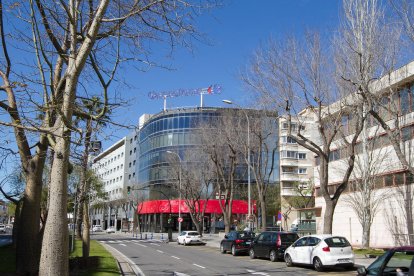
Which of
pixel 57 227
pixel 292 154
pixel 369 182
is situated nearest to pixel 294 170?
pixel 292 154

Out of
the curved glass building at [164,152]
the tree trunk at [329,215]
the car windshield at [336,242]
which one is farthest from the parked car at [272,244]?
the curved glass building at [164,152]

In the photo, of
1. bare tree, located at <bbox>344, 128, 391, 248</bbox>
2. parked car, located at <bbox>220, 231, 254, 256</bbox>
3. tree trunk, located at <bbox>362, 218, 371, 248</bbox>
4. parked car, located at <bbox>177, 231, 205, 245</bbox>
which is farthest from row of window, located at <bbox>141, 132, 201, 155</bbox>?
tree trunk, located at <bbox>362, 218, 371, 248</bbox>

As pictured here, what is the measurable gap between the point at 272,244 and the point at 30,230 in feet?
46.6

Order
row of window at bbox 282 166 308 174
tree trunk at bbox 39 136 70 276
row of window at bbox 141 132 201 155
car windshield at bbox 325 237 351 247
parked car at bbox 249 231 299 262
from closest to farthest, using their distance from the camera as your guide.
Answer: tree trunk at bbox 39 136 70 276, car windshield at bbox 325 237 351 247, parked car at bbox 249 231 299 262, row of window at bbox 141 132 201 155, row of window at bbox 282 166 308 174

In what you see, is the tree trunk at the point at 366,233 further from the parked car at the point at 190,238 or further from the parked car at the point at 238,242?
the parked car at the point at 190,238

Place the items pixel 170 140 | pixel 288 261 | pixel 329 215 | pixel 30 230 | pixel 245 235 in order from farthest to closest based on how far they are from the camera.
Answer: pixel 170 140 < pixel 245 235 < pixel 329 215 < pixel 288 261 < pixel 30 230

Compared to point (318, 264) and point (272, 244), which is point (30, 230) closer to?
point (318, 264)

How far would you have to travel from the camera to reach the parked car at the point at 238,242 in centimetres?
2825

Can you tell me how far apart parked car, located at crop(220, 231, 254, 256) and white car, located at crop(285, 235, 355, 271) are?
9.01 metres

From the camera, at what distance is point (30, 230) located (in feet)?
40.1

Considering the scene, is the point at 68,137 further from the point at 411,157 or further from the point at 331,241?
the point at 411,157

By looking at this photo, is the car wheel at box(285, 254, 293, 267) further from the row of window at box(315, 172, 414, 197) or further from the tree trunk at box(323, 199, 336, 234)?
the row of window at box(315, 172, 414, 197)

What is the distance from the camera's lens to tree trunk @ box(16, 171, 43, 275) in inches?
474

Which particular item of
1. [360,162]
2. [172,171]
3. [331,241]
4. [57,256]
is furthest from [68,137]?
[172,171]
